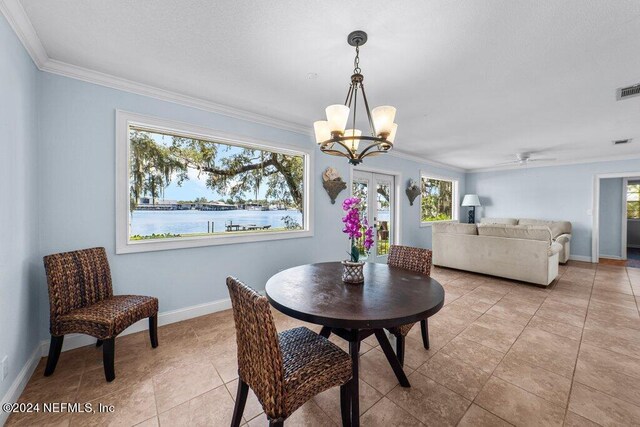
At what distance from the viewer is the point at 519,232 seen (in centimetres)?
414

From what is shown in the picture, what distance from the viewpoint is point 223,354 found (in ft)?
7.23

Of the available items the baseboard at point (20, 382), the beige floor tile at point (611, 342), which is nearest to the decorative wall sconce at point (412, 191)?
the beige floor tile at point (611, 342)

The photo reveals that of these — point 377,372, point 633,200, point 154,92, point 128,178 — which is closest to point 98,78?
point 154,92

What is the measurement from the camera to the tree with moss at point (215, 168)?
2.63 metres

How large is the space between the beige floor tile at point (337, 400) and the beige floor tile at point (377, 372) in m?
0.06

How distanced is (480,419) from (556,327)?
1907mm

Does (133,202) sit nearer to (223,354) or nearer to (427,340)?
(223,354)

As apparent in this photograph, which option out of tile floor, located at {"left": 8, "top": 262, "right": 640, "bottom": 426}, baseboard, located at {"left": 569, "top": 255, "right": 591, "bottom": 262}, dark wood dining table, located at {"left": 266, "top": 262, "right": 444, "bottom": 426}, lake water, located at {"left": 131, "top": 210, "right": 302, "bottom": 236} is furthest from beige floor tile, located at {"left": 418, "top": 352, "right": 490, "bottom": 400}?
baseboard, located at {"left": 569, "top": 255, "right": 591, "bottom": 262}

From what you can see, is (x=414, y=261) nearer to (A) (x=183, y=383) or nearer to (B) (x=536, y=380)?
(B) (x=536, y=380)

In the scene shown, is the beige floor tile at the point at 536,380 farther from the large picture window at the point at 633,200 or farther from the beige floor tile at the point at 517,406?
the large picture window at the point at 633,200

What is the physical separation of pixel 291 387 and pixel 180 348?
163 centimetres

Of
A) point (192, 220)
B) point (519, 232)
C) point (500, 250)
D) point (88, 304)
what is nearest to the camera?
point (88, 304)

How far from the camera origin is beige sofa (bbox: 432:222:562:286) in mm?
3922

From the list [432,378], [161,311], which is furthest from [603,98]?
[161,311]
